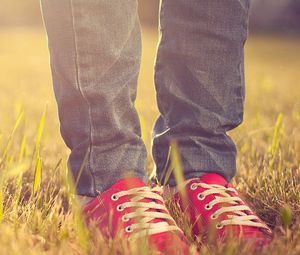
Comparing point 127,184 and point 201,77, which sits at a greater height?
point 201,77

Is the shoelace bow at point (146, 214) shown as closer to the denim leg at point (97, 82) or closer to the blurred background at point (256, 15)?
the denim leg at point (97, 82)

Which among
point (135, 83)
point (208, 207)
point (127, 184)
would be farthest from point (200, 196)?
point (135, 83)

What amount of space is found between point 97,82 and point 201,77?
11.8 inches

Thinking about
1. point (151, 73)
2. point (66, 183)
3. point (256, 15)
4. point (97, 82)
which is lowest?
point (256, 15)

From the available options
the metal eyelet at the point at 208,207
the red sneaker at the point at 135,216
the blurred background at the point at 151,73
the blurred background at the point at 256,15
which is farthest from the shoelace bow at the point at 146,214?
the blurred background at the point at 256,15

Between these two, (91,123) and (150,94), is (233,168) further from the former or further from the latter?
(150,94)

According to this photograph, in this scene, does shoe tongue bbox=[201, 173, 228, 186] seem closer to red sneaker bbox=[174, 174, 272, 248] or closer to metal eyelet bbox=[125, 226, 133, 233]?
red sneaker bbox=[174, 174, 272, 248]

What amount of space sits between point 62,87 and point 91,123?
3.9 inches

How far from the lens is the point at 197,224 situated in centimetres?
117

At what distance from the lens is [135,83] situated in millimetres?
1205

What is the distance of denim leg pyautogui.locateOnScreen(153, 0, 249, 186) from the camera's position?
1.29m

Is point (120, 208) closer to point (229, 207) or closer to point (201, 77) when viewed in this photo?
point (229, 207)

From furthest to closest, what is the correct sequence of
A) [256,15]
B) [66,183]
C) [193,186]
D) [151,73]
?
1. [256,15]
2. [151,73]
3. [193,186]
4. [66,183]

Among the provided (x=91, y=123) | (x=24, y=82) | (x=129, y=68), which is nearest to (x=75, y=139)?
(x=91, y=123)
